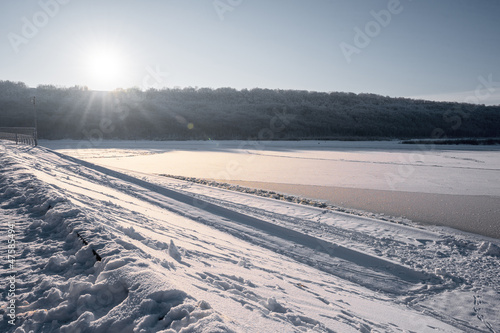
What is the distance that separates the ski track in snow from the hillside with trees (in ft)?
88.8

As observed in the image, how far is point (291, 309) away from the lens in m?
2.62

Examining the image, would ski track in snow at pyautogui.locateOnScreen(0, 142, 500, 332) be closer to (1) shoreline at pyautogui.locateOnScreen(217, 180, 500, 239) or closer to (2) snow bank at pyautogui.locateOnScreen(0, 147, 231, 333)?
(2) snow bank at pyautogui.locateOnScreen(0, 147, 231, 333)

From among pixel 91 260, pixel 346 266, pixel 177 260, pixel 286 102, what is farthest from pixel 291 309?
pixel 286 102

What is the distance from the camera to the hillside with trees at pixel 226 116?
34.9m

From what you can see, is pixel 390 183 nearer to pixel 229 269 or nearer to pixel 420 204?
pixel 420 204

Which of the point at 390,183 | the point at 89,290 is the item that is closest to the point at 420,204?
the point at 390,183

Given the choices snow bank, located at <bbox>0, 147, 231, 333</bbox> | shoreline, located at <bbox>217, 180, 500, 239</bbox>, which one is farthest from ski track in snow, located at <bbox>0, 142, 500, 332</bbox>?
shoreline, located at <bbox>217, 180, 500, 239</bbox>

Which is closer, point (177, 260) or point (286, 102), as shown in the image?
point (177, 260)

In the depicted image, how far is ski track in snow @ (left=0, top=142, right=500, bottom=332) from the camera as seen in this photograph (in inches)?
79.4

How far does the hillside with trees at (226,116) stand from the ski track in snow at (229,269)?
27.1 m

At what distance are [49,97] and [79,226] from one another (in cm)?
4807

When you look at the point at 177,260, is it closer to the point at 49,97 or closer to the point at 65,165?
the point at 65,165

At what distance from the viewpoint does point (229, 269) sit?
11.2 ft

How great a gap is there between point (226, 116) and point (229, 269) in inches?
1649
